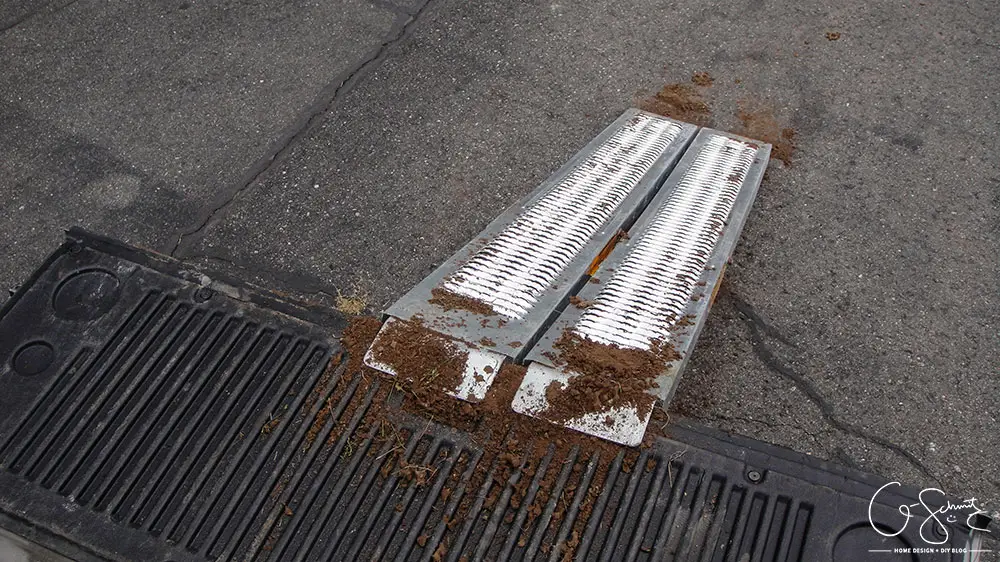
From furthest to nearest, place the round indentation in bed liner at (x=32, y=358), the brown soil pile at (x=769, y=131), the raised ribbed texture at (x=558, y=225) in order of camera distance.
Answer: the brown soil pile at (x=769, y=131), the raised ribbed texture at (x=558, y=225), the round indentation in bed liner at (x=32, y=358)

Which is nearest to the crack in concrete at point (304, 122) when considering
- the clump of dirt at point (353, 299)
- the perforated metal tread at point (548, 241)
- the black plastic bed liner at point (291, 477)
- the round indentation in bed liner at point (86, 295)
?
the clump of dirt at point (353, 299)

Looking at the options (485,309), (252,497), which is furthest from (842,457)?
(252,497)

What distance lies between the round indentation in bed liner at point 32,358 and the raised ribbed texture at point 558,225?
45.1 inches

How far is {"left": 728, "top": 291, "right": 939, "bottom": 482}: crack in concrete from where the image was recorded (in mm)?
2668

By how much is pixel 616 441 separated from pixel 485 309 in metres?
0.57

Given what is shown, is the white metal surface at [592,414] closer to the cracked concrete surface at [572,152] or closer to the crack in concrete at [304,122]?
the cracked concrete surface at [572,152]

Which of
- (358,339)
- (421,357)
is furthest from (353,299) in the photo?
(421,357)

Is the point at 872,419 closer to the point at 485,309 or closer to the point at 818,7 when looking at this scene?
the point at 485,309

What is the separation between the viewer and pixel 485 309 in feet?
7.72

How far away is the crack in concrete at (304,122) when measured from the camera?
3.44 m

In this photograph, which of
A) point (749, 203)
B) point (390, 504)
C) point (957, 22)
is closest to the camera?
point (390, 504)

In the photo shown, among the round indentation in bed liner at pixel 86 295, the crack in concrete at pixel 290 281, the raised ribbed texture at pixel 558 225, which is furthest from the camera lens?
the crack in concrete at pixel 290 281
